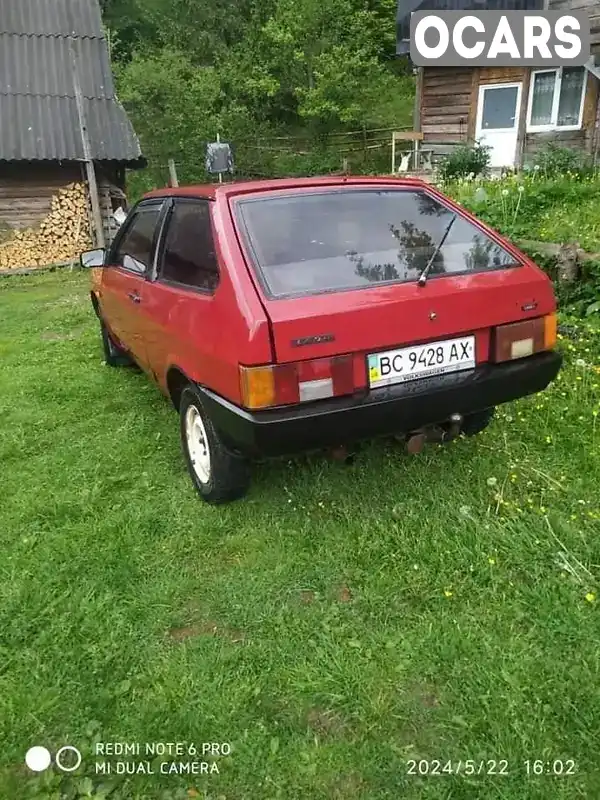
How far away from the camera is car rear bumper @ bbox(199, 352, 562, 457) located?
254 centimetres

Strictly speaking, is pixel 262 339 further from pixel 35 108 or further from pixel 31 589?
pixel 35 108

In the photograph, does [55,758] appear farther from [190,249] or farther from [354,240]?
[354,240]

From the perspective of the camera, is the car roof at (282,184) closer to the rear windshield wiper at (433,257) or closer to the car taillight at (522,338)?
the rear windshield wiper at (433,257)

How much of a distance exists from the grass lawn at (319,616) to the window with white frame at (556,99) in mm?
11919

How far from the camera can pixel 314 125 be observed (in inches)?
1051

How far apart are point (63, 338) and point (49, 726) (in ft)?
18.4

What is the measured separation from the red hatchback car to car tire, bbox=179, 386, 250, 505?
0.01 meters

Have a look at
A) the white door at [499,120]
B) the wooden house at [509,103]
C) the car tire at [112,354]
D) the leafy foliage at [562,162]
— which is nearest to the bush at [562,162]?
the leafy foliage at [562,162]

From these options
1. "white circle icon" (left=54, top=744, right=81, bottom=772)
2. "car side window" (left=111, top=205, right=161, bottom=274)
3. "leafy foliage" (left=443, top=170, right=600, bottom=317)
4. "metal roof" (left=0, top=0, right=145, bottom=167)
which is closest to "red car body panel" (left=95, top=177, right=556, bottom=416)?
"car side window" (left=111, top=205, right=161, bottom=274)

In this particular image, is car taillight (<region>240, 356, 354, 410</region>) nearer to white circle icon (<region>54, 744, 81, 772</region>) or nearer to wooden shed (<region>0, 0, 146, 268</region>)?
white circle icon (<region>54, 744, 81, 772</region>)

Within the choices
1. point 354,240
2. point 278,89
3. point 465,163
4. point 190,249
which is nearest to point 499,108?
point 465,163

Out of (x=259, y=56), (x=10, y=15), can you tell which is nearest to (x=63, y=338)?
(x=10, y=15)

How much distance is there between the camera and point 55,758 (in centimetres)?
203

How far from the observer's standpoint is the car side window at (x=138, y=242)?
12.7ft
